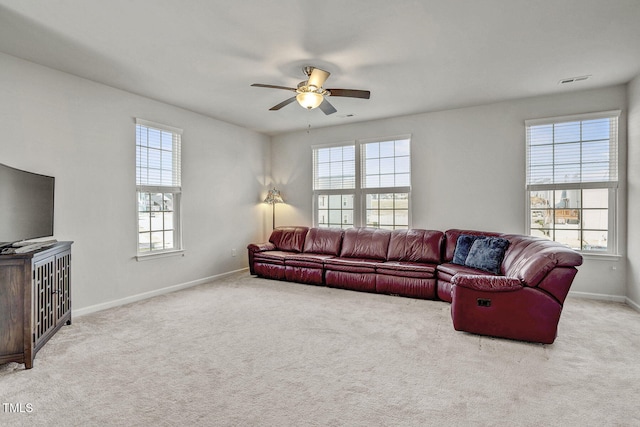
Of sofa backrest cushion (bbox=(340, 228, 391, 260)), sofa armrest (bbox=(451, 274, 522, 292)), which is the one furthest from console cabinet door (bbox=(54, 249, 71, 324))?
sofa armrest (bbox=(451, 274, 522, 292))

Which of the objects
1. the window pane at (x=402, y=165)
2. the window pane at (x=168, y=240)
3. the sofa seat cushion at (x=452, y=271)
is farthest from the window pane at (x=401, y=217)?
the window pane at (x=168, y=240)

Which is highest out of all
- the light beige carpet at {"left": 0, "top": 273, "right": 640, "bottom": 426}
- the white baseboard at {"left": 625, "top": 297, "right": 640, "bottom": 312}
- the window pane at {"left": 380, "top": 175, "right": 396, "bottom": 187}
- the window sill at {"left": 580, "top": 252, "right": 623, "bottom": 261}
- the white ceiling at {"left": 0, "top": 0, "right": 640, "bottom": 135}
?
the white ceiling at {"left": 0, "top": 0, "right": 640, "bottom": 135}

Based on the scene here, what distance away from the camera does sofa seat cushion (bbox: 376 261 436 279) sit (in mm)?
4676

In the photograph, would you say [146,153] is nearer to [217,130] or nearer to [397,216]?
[217,130]

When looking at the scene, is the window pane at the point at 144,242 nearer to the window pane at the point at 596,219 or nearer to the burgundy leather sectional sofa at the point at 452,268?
the burgundy leather sectional sofa at the point at 452,268

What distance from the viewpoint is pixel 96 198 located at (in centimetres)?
423

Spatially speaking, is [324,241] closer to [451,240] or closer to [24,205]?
[451,240]

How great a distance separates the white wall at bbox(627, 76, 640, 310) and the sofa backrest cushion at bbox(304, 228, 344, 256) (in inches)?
161

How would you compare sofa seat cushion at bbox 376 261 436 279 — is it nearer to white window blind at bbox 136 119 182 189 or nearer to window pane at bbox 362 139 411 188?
window pane at bbox 362 139 411 188

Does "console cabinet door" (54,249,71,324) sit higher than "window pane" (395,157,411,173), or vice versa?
"window pane" (395,157,411,173)

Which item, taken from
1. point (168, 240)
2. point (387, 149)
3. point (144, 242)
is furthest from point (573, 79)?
point (144, 242)

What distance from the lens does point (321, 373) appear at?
2.56 m

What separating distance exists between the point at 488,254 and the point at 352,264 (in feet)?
6.35

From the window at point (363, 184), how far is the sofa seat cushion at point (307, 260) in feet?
3.66
